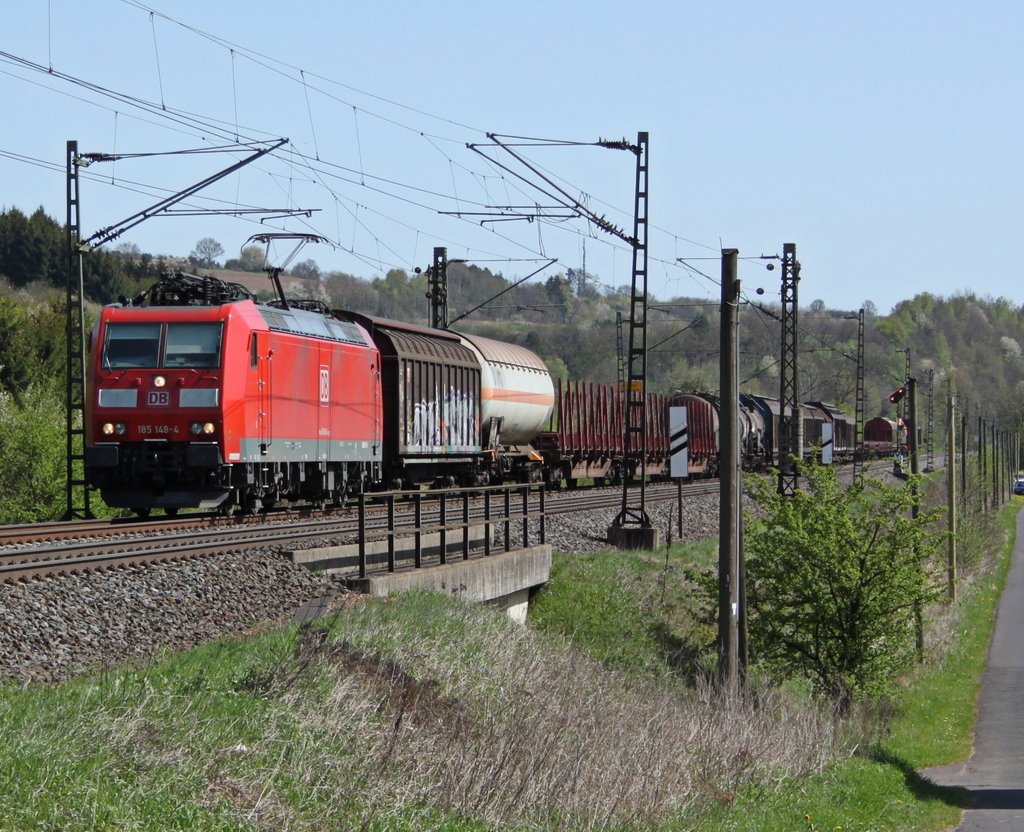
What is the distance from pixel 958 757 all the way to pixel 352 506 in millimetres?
12419

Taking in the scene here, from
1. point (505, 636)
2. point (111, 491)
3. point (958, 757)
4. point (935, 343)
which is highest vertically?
point (935, 343)

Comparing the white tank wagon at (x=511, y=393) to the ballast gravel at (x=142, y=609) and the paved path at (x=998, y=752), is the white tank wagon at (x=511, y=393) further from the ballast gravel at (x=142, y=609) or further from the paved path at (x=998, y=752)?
the ballast gravel at (x=142, y=609)

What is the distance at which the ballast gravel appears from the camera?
9.67 metres

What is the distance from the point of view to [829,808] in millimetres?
12000

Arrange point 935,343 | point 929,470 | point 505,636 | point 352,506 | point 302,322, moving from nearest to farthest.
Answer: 1. point 505,636
2. point 302,322
3. point 352,506
4. point 929,470
5. point 935,343

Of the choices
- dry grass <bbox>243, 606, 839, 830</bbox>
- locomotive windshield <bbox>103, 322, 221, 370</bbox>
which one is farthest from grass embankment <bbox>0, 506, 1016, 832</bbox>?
locomotive windshield <bbox>103, 322, 221, 370</bbox>

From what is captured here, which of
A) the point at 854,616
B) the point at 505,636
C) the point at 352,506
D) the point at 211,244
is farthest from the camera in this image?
the point at 211,244

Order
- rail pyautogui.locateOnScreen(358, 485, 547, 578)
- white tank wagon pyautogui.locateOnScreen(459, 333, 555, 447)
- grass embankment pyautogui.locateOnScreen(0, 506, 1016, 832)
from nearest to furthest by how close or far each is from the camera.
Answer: grass embankment pyautogui.locateOnScreen(0, 506, 1016, 832), rail pyautogui.locateOnScreen(358, 485, 547, 578), white tank wagon pyautogui.locateOnScreen(459, 333, 555, 447)

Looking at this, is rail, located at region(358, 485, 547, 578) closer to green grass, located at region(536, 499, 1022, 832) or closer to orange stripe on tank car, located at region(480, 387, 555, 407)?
green grass, located at region(536, 499, 1022, 832)

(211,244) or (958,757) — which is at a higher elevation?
(211,244)

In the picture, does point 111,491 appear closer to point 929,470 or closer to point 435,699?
point 435,699

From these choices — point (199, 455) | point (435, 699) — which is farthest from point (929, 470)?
point (435, 699)

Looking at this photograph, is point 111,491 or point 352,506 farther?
point 352,506

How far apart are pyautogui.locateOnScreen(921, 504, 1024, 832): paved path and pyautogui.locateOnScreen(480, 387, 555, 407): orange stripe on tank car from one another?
44.3ft
